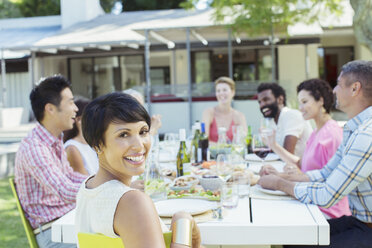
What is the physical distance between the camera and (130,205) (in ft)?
3.92

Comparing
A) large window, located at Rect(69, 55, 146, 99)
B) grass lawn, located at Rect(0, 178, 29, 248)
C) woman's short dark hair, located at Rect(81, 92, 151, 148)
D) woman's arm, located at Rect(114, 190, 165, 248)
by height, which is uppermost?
large window, located at Rect(69, 55, 146, 99)

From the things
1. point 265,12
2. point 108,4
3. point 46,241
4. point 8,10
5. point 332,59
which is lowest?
point 46,241

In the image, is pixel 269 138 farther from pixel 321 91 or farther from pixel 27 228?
pixel 27 228

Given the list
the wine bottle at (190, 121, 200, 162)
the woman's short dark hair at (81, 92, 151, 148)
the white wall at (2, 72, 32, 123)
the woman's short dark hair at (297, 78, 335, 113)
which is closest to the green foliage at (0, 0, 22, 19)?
the white wall at (2, 72, 32, 123)

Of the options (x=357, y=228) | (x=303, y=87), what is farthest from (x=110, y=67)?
(x=357, y=228)

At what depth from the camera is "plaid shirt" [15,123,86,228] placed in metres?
2.36

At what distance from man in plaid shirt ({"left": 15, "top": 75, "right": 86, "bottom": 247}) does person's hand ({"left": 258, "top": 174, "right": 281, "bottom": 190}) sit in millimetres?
1045

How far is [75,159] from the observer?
3.12 metres

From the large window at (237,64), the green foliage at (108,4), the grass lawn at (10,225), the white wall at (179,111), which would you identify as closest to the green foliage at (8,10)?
the green foliage at (108,4)

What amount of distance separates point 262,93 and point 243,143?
1.25 m

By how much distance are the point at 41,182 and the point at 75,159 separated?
745 mm

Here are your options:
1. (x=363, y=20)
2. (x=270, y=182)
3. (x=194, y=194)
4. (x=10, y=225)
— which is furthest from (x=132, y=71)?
(x=194, y=194)

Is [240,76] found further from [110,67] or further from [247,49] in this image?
[110,67]

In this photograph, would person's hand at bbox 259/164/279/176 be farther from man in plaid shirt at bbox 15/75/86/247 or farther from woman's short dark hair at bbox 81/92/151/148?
woman's short dark hair at bbox 81/92/151/148
